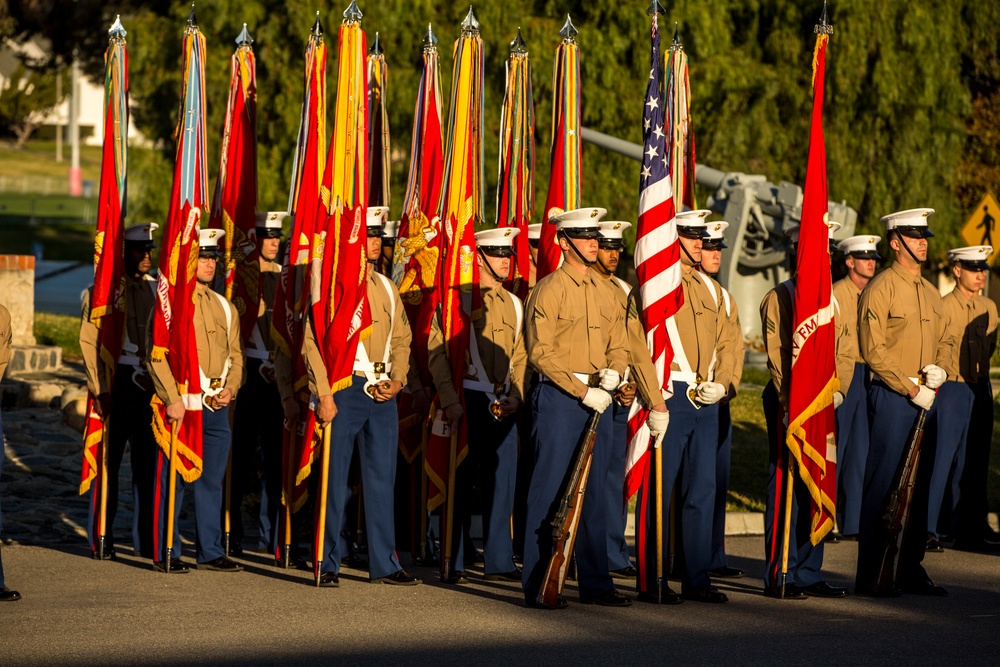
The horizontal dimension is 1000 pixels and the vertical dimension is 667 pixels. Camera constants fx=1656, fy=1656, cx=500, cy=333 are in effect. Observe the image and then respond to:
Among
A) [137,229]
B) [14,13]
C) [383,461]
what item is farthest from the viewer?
[14,13]

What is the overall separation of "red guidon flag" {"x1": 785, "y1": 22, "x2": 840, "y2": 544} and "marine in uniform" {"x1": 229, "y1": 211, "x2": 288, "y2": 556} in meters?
3.36

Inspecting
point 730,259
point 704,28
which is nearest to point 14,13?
point 704,28

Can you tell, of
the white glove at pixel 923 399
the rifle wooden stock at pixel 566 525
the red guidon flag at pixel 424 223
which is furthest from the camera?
the red guidon flag at pixel 424 223

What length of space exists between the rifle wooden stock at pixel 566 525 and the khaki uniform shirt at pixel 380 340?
4.75 feet

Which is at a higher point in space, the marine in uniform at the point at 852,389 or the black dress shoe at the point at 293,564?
the marine in uniform at the point at 852,389

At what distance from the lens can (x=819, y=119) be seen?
899 centimetres

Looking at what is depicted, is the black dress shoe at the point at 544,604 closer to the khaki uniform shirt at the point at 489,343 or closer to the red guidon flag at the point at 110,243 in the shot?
the khaki uniform shirt at the point at 489,343

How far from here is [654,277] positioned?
8.84 metres

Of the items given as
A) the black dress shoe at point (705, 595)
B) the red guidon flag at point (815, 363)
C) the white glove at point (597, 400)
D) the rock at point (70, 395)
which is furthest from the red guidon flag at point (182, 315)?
the rock at point (70, 395)

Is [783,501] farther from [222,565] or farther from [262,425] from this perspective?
[262,425]

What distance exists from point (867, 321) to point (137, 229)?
4.53 m

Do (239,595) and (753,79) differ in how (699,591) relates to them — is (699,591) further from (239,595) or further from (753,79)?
(753,79)

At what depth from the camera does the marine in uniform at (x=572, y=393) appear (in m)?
8.55

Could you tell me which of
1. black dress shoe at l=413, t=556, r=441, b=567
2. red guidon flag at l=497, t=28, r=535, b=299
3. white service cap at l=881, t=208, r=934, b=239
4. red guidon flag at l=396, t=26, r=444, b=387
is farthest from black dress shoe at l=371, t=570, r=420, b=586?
white service cap at l=881, t=208, r=934, b=239
